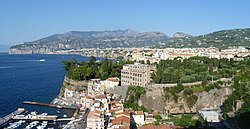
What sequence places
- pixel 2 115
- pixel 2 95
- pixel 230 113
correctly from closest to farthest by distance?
pixel 230 113 < pixel 2 115 < pixel 2 95

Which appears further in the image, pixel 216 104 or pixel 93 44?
pixel 93 44

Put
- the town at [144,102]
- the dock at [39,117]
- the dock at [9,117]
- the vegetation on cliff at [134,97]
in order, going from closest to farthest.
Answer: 1. the town at [144,102]
2. the dock at [9,117]
3. the dock at [39,117]
4. the vegetation on cliff at [134,97]

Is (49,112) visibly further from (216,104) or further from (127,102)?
(216,104)

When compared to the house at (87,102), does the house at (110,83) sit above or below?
above

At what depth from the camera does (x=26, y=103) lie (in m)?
30.6

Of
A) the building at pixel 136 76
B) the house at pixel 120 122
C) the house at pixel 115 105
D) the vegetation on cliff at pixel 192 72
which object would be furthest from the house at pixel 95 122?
the vegetation on cliff at pixel 192 72

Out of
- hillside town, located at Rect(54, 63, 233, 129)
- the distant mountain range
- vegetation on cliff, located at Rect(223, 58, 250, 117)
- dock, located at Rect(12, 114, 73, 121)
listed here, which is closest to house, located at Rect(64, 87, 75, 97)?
hillside town, located at Rect(54, 63, 233, 129)

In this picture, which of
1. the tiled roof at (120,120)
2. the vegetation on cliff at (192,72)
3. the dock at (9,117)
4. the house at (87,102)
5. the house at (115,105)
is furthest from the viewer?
the vegetation on cliff at (192,72)

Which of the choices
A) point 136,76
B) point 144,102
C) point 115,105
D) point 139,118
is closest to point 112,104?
point 115,105

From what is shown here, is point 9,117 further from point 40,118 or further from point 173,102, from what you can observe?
point 173,102

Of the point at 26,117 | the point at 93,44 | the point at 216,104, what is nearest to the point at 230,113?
the point at 216,104

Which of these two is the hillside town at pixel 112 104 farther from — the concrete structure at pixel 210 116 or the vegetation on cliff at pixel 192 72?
the vegetation on cliff at pixel 192 72

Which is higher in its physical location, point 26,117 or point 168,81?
point 168,81

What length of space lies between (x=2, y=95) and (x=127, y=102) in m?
16.0
